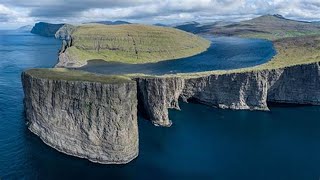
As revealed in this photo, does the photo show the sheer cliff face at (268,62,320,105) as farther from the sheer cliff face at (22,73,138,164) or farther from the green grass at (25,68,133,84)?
the sheer cliff face at (22,73,138,164)

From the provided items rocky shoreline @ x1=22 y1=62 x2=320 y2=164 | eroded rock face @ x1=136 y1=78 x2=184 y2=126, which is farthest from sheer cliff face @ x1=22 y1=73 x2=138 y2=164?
eroded rock face @ x1=136 y1=78 x2=184 y2=126

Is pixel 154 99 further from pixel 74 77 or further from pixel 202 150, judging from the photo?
pixel 74 77

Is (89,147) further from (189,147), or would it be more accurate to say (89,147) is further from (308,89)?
(308,89)

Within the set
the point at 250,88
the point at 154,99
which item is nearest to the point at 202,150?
the point at 154,99

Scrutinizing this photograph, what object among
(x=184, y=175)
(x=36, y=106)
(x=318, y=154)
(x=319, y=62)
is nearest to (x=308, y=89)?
(x=319, y=62)

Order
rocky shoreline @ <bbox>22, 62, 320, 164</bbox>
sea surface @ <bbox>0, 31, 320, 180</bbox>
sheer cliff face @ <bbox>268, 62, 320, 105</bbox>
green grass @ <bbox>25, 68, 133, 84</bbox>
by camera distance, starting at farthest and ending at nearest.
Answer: sheer cliff face @ <bbox>268, 62, 320, 105</bbox> → green grass @ <bbox>25, 68, 133, 84</bbox> → rocky shoreline @ <bbox>22, 62, 320, 164</bbox> → sea surface @ <bbox>0, 31, 320, 180</bbox>

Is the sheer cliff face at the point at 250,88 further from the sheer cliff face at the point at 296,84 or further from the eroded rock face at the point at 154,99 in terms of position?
the eroded rock face at the point at 154,99

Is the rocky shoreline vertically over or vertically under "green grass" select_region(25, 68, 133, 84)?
under
